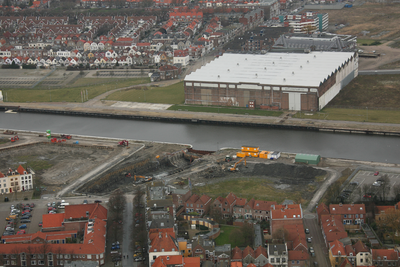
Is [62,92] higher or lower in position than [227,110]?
higher

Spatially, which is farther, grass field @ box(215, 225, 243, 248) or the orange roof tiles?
the orange roof tiles

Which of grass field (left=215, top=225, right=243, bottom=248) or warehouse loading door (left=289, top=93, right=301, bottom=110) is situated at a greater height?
warehouse loading door (left=289, top=93, right=301, bottom=110)

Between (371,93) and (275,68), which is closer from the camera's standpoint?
(371,93)

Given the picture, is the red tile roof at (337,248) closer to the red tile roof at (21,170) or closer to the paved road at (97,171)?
the paved road at (97,171)

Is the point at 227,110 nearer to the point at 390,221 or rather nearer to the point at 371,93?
the point at 371,93

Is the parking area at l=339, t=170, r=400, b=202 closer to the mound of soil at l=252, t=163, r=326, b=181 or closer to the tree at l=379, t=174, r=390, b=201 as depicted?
the tree at l=379, t=174, r=390, b=201

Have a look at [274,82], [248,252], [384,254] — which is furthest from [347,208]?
[274,82]

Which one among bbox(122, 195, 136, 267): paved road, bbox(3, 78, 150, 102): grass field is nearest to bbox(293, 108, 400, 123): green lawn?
bbox(3, 78, 150, 102): grass field
